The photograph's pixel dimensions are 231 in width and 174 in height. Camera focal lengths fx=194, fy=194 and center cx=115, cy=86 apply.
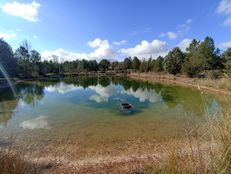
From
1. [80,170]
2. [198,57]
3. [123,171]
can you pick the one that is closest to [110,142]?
[80,170]

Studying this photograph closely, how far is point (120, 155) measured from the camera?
788 centimetres

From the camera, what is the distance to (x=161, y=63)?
5131 centimetres

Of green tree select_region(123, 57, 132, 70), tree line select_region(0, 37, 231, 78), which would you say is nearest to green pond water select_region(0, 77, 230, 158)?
tree line select_region(0, 37, 231, 78)

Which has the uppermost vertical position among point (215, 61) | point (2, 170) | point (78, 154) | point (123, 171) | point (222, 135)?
point (215, 61)

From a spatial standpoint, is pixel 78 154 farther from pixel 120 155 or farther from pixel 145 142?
pixel 145 142

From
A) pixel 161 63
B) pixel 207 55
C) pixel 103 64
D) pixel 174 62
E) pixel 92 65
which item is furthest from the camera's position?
pixel 103 64

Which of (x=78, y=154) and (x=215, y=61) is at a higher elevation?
(x=215, y=61)

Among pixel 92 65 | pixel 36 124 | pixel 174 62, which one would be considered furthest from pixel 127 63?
pixel 36 124

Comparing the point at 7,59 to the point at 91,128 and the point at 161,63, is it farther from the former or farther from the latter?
the point at 161,63

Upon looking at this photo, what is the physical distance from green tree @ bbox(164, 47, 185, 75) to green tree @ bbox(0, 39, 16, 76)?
31.9 meters

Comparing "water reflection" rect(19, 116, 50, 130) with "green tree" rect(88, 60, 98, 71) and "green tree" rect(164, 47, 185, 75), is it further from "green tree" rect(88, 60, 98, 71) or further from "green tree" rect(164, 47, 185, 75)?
"green tree" rect(88, 60, 98, 71)

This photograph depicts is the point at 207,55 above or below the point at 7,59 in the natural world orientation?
above

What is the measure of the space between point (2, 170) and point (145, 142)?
7.50m

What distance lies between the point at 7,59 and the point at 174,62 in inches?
1328
